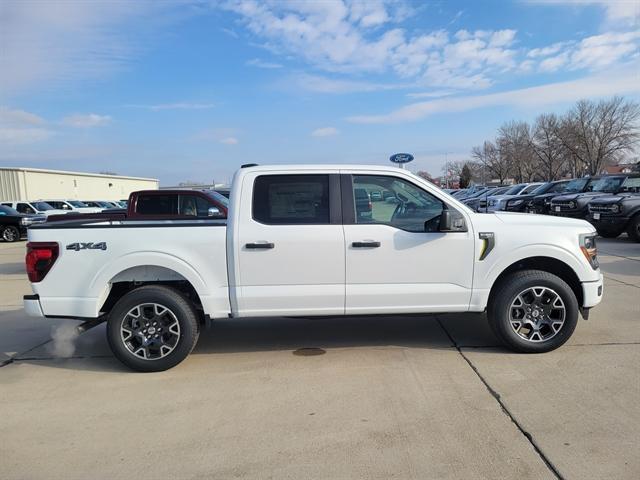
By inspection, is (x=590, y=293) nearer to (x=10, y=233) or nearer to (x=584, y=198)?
(x=584, y=198)

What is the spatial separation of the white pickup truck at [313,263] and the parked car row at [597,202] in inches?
115

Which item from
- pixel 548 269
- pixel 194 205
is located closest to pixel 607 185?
pixel 548 269

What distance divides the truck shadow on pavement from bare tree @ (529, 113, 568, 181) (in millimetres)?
69592

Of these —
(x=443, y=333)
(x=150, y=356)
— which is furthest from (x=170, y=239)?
(x=443, y=333)

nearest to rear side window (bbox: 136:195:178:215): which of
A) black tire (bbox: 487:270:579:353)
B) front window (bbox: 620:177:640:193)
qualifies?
black tire (bbox: 487:270:579:353)

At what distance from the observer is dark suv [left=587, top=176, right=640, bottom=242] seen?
1203 centimetres

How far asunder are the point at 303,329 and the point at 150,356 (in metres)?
1.88

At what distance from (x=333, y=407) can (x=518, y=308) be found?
2141mm

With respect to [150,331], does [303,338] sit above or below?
below

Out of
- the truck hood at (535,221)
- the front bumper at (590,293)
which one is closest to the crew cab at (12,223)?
the truck hood at (535,221)

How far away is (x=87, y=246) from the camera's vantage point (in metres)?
4.30

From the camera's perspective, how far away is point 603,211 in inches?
493

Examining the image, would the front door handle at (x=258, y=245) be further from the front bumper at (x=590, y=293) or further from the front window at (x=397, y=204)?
the front bumper at (x=590, y=293)

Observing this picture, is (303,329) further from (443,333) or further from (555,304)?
(555,304)
